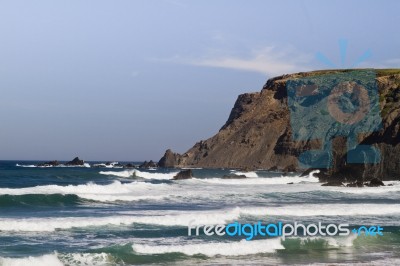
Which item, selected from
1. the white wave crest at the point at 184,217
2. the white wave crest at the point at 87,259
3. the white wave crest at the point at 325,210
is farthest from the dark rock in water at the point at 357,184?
the white wave crest at the point at 87,259

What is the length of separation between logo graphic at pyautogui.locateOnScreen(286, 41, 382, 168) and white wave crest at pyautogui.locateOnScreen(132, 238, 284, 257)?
211ft

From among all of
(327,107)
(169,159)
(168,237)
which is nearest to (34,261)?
(168,237)

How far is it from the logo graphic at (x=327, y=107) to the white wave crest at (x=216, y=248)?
64.3 m

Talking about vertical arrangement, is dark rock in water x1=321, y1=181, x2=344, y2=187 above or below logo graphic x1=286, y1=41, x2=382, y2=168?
below

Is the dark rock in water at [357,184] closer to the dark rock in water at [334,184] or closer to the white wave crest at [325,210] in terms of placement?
the dark rock in water at [334,184]

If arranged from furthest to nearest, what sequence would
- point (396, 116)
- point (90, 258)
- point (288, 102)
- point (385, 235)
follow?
point (288, 102)
point (396, 116)
point (385, 235)
point (90, 258)

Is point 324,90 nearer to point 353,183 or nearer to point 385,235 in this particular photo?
point 353,183

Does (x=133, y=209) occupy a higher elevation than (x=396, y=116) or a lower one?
lower

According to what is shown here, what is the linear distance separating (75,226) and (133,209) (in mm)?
7987

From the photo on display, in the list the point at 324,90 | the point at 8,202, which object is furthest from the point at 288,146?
the point at 8,202

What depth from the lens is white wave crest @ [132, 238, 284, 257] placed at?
1933 centimetres

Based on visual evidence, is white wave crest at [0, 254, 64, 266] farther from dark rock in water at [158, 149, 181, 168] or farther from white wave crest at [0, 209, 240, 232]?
dark rock in water at [158, 149, 181, 168]

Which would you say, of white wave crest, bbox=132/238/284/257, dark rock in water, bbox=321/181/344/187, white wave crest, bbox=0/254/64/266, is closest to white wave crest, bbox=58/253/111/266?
white wave crest, bbox=0/254/64/266

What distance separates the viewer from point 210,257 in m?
19.1
